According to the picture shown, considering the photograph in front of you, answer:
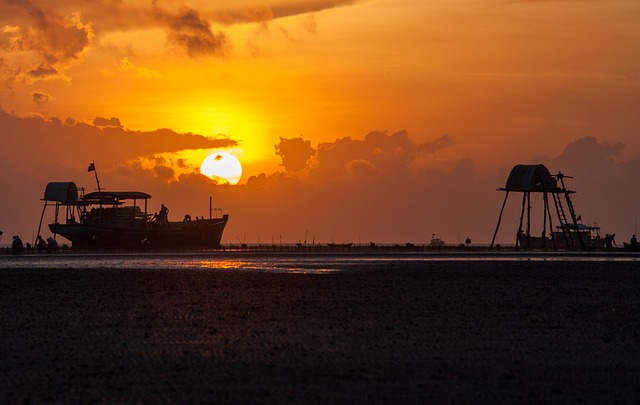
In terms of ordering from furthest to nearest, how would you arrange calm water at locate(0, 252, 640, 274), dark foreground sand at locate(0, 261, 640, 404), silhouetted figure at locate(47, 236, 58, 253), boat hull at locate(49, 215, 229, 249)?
boat hull at locate(49, 215, 229, 249) < silhouetted figure at locate(47, 236, 58, 253) < calm water at locate(0, 252, 640, 274) < dark foreground sand at locate(0, 261, 640, 404)

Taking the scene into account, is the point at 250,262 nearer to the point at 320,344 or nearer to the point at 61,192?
the point at 320,344

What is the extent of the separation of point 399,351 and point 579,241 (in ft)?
423

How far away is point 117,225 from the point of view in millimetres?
148375

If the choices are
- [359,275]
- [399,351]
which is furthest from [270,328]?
[359,275]

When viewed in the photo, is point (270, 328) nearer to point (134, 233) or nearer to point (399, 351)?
point (399, 351)

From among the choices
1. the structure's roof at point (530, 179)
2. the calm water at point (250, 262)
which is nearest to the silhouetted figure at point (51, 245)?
the calm water at point (250, 262)

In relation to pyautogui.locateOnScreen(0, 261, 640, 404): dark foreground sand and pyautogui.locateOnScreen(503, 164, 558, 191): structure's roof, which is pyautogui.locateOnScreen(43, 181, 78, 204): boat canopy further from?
pyautogui.locateOnScreen(0, 261, 640, 404): dark foreground sand

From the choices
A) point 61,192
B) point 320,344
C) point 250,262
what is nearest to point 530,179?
point 250,262

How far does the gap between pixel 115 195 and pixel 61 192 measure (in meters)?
10.3

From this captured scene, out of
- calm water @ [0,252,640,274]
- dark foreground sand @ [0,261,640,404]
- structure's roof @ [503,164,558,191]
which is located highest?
structure's roof @ [503,164,558,191]

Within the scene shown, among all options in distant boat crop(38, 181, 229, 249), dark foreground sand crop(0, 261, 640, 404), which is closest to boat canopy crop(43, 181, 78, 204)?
distant boat crop(38, 181, 229, 249)

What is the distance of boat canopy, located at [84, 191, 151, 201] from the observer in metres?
150

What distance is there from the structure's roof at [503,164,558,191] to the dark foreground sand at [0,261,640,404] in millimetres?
85878

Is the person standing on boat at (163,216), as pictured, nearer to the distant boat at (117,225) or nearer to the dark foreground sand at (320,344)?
the distant boat at (117,225)
